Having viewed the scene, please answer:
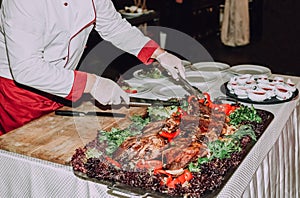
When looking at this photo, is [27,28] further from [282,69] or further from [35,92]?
[282,69]

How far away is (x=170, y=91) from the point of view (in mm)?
2219

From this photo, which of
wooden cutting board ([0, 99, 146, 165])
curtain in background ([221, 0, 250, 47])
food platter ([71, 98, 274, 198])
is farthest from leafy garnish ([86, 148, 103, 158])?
curtain in background ([221, 0, 250, 47])

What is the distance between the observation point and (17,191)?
1.63m

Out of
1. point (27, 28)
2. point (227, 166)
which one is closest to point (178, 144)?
point (227, 166)

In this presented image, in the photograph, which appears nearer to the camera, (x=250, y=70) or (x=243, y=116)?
(x=243, y=116)

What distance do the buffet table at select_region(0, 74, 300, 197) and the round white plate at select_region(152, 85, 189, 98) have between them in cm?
25

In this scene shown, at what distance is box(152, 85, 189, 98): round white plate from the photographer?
2.15m

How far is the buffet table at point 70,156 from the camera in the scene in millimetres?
1434

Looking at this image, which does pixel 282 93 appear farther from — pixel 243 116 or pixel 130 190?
pixel 130 190

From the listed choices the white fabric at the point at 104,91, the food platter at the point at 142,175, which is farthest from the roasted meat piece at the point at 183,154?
the white fabric at the point at 104,91

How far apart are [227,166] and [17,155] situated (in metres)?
0.75

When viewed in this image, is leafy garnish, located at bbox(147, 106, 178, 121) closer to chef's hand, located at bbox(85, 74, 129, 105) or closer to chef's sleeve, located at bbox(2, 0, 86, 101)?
chef's hand, located at bbox(85, 74, 129, 105)

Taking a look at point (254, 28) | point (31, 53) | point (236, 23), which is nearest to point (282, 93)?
point (31, 53)

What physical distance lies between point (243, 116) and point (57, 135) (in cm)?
72
